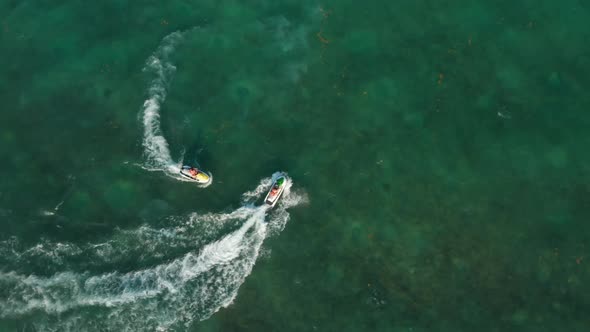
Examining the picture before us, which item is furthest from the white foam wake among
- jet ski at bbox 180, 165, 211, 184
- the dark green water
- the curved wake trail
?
the curved wake trail

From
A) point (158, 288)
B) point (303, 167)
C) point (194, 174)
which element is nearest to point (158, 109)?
point (194, 174)

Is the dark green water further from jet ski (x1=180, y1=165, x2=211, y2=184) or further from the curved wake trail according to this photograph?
jet ski (x1=180, y1=165, x2=211, y2=184)

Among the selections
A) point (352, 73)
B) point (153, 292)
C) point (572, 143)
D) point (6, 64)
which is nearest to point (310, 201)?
point (352, 73)

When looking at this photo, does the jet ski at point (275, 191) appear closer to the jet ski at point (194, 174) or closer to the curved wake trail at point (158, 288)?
the curved wake trail at point (158, 288)

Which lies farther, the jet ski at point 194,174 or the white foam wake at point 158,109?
the white foam wake at point 158,109

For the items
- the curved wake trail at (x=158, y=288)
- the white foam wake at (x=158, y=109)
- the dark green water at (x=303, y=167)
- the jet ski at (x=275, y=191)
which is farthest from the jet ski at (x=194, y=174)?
the jet ski at (x=275, y=191)

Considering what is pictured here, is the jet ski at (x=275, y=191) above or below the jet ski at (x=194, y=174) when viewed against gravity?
below

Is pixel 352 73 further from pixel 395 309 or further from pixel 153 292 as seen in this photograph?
pixel 153 292

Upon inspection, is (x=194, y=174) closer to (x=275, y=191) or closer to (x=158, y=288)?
(x=275, y=191)
